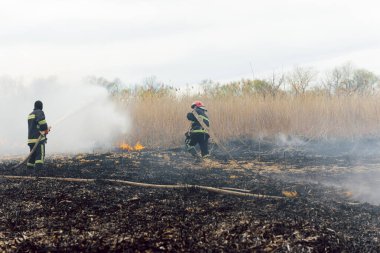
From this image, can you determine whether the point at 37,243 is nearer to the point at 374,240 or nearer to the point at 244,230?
the point at 244,230

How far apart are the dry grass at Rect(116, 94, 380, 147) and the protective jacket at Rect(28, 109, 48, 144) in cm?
597

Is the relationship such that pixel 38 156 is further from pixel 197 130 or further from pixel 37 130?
pixel 197 130

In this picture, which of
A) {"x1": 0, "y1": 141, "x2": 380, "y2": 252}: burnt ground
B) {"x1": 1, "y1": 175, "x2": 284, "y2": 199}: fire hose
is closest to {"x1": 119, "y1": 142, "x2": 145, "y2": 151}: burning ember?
{"x1": 0, "y1": 141, "x2": 380, "y2": 252}: burnt ground

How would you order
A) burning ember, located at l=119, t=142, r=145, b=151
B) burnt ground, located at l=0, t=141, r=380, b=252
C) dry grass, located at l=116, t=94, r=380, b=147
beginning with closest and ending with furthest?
1. burnt ground, located at l=0, t=141, r=380, b=252
2. burning ember, located at l=119, t=142, r=145, b=151
3. dry grass, located at l=116, t=94, r=380, b=147

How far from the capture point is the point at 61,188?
824cm

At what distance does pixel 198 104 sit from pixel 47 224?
7155 millimetres

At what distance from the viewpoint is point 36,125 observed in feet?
35.2

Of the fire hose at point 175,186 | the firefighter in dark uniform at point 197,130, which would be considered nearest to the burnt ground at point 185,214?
the fire hose at point 175,186

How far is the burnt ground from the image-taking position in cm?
534

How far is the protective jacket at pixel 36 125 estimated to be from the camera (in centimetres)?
1057

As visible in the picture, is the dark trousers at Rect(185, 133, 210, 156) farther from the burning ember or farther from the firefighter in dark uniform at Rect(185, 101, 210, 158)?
the burning ember

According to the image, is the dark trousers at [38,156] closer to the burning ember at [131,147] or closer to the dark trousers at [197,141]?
the dark trousers at [197,141]

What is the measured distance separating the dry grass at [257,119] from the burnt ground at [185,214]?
19.1 feet

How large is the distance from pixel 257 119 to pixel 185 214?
1078cm
